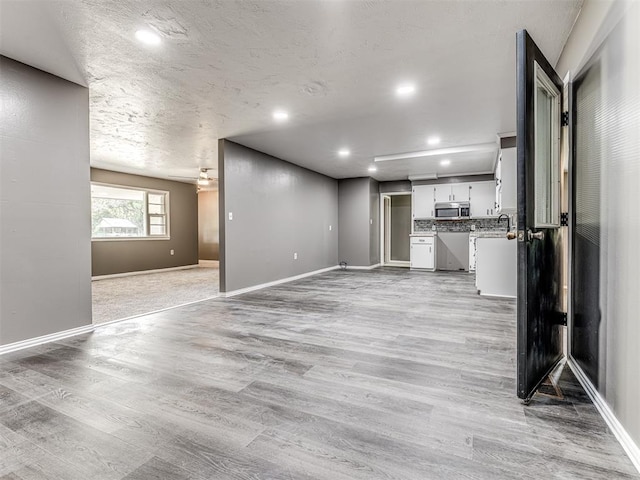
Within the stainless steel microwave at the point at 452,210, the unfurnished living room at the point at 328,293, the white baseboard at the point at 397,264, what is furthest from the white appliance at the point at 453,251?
the unfurnished living room at the point at 328,293

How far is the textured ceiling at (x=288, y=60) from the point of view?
2.08m

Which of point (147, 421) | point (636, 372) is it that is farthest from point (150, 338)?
point (636, 372)

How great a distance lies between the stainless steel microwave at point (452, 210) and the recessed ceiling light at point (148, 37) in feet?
23.0

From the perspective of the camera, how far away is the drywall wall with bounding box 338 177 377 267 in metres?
8.18

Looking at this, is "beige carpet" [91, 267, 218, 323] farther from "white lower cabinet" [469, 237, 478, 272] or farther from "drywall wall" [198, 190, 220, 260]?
"white lower cabinet" [469, 237, 478, 272]

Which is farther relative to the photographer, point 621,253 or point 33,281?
point 33,281

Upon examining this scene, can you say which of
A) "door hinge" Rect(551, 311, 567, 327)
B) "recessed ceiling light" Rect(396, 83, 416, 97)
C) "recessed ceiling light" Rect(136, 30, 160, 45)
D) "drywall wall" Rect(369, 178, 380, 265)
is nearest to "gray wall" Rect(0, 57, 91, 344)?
"recessed ceiling light" Rect(136, 30, 160, 45)

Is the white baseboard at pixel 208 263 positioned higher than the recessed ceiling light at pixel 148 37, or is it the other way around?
the recessed ceiling light at pixel 148 37

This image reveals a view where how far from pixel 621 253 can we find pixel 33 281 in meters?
4.00

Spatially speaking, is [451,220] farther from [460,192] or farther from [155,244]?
[155,244]

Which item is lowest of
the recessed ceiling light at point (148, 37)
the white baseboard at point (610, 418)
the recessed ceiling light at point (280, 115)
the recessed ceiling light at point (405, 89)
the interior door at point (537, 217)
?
the white baseboard at point (610, 418)

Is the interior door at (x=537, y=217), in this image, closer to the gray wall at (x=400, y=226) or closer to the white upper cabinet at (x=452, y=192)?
the white upper cabinet at (x=452, y=192)

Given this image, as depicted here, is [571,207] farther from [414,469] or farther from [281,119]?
[281,119]

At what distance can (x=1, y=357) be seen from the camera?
2477 mm
